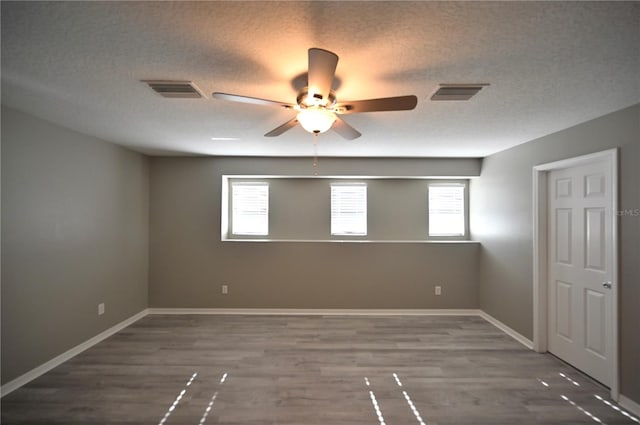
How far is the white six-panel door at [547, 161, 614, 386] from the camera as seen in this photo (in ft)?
8.27

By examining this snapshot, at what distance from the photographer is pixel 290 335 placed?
3.59 metres

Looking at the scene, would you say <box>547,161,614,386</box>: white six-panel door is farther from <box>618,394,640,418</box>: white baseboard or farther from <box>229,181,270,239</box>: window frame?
<box>229,181,270,239</box>: window frame

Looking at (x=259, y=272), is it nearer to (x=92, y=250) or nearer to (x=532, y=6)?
(x=92, y=250)

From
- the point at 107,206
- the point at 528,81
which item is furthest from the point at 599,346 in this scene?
the point at 107,206

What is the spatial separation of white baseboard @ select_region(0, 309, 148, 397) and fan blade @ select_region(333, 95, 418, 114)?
3.46m

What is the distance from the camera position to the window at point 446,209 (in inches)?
182

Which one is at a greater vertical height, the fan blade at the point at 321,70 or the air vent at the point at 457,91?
the air vent at the point at 457,91

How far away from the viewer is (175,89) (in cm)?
196

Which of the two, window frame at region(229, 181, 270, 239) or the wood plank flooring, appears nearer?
the wood plank flooring

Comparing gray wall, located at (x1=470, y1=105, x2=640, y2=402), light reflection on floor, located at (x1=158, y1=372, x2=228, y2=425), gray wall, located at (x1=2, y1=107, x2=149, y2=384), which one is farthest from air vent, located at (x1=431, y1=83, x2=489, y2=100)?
gray wall, located at (x1=2, y1=107, x2=149, y2=384)

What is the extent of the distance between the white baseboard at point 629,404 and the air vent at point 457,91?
267cm

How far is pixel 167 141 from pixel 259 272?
223 centimetres

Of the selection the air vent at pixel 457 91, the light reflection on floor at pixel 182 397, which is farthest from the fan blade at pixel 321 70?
the light reflection on floor at pixel 182 397

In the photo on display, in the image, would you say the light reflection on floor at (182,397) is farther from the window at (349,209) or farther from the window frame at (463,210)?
the window frame at (463,210)
